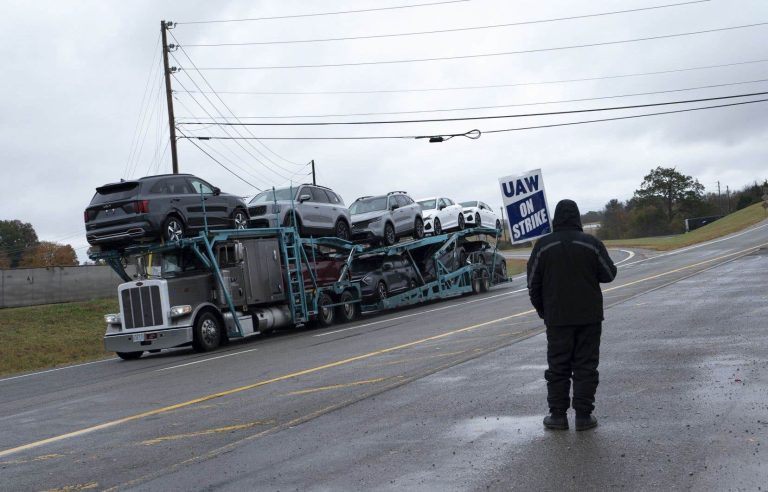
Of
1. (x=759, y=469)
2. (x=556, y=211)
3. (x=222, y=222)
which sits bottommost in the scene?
(x=759, y=469)

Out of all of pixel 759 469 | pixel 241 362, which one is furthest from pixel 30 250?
pixel 759 469

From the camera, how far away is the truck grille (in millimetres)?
17859

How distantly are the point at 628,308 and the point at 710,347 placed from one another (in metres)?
6.10

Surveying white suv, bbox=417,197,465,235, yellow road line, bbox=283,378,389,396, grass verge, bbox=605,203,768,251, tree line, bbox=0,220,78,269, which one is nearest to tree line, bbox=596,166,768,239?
grass verge, bbox=605,203,768,251

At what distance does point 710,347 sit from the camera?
35.8 feet

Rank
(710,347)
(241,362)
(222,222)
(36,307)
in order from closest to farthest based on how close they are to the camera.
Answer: (710,347)
(241,362)
(222,222)
(36,307)

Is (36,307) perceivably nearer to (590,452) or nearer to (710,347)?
(710,347)

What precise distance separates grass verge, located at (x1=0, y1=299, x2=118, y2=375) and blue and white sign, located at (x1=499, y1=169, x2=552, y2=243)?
1674 centimetres

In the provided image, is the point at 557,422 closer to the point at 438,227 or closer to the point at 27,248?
the point at 438,227

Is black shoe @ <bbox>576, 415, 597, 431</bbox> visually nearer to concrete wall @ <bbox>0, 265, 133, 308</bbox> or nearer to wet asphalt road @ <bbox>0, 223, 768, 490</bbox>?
wet asphalt road @ <bbox>0, 223, 768, 490</bbox>

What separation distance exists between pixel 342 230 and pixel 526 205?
1489 cm

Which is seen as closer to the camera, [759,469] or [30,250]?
[759,469]

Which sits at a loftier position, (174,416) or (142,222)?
(142,222)

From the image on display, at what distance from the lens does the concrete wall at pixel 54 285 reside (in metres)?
33.5
